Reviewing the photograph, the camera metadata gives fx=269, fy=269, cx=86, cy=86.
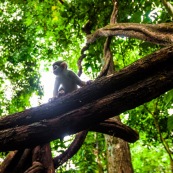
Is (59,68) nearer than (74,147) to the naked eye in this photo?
No

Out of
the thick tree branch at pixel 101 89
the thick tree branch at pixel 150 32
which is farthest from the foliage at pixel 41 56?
the thick tree branch at pixel 101 89

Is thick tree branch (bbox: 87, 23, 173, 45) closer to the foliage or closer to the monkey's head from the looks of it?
the monkey's head

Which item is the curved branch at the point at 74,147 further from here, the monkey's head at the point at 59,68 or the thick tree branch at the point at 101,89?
the monkey's head at the point at 59,68

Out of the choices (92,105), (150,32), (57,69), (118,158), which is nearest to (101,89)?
(92,105)

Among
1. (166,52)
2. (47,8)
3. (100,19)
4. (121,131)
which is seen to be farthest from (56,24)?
(166,52)

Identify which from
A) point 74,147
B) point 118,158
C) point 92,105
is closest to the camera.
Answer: point 92,105

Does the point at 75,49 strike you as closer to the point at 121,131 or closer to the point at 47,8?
the point at 47,8

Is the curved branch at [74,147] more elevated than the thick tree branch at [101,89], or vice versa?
the curved branch at [74,147]

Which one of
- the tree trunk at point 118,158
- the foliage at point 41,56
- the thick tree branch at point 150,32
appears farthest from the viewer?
the foliage at point 41,56

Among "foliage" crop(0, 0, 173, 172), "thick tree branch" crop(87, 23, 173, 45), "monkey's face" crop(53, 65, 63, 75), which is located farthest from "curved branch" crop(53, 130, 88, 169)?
"foliage" crop(0, 0, 173, 172)

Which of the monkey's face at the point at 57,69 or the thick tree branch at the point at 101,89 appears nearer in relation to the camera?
the thick tree branch at the point at 101,89

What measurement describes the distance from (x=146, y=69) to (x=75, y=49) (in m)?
9.15

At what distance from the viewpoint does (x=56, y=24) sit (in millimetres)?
8992

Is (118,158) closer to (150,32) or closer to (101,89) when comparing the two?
(150,32)
